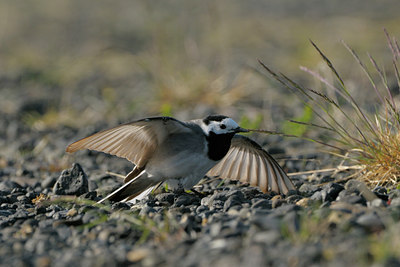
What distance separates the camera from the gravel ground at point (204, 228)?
2488mm

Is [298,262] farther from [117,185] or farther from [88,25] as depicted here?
[88,25]

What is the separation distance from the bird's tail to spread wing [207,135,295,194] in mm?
746

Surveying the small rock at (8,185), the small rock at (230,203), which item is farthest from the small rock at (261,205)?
the small rock at (8,185)

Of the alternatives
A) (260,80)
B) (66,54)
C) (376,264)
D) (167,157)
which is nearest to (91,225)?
(167,157)

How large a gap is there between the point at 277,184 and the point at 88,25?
14263 mm

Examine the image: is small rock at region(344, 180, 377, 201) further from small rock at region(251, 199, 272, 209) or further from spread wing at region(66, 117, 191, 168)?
spread wing at region(66, 117, 191, 168)

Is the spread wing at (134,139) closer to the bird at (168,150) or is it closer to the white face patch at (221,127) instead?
the bird at (168,150)

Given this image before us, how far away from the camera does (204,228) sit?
10.0 feet

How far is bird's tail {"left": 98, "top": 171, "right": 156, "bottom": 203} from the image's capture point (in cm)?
427

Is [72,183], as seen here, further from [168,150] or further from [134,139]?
[168,150]

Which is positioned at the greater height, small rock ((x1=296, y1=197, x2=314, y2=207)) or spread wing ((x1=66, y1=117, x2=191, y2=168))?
spread wing ((x1=66, y1=117, x2=191, y2=168))

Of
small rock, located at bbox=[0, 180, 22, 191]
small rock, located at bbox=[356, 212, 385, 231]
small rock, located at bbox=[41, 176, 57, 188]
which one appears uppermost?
small rock, located at bbox=[0, 180, 22, 191]

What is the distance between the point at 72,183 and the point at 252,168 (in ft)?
4.89

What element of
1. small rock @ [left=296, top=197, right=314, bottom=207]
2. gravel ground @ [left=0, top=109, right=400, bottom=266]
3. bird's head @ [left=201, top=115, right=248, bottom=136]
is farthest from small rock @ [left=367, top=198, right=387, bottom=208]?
bird's head @ [left=201, top=115, right=248, bottom=136]
